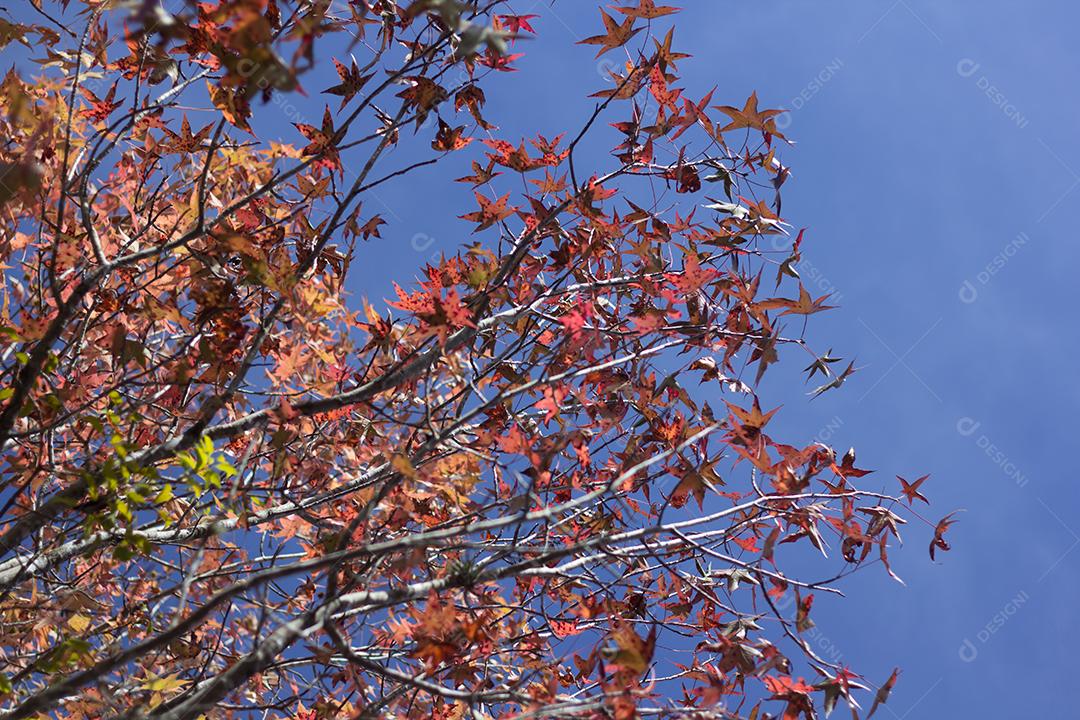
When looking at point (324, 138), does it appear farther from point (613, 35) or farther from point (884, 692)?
point (884, 692)

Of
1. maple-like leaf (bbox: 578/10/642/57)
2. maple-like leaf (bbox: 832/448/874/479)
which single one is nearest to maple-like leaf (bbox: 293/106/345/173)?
maple-like leaf (bbox: 578/10/642/57)

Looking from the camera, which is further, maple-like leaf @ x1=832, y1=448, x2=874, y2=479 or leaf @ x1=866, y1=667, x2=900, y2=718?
maple-like leaf @ x1=832, y1=448, x2=874, y2=479

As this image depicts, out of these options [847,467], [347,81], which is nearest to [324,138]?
[347,81]

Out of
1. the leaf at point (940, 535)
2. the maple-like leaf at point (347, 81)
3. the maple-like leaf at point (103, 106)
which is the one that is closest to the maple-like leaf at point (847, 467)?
the leaf at point (940, 535)

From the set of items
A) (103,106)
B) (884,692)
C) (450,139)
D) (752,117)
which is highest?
(103,106)

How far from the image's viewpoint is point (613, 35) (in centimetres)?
281

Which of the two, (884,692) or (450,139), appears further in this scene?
(450,139)

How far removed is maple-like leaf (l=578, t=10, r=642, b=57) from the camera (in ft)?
9.09

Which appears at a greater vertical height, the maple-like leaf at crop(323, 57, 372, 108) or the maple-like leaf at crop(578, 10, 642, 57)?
the maple-like leaf at crop(323, 57, 372, 108)

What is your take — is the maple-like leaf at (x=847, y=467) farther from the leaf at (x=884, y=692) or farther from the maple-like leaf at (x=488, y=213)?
the maple-like leaf at (x=488, y=213)

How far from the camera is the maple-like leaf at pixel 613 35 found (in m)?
2.77

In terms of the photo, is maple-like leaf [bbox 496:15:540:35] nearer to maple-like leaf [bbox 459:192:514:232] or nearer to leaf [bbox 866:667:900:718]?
maple-like leaf [bbox 459:192:514:232]

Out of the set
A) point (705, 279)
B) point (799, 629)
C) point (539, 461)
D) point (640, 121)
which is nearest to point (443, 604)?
point (539, 461)

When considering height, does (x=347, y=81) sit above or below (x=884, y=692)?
above
